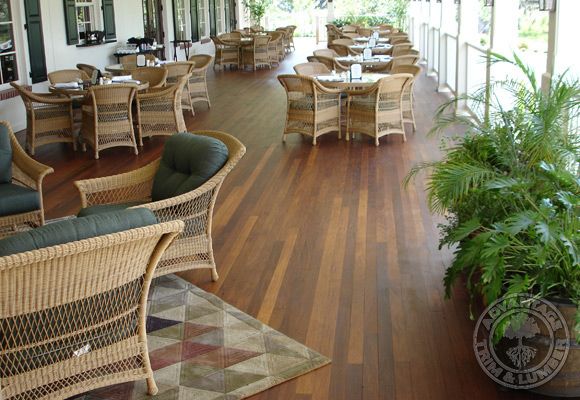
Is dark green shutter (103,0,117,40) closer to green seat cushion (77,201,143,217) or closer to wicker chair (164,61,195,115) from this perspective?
wicker chair (164,61,195,115)

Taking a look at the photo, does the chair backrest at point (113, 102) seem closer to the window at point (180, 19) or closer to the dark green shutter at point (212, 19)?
the window at point (180, 19)

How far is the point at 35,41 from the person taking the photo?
969cm

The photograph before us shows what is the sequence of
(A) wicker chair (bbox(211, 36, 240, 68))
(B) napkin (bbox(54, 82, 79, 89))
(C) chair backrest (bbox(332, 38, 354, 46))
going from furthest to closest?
1. (A) wicker chair (bbox(211, 36, 240, 68))
2. (C) chair backrest (bbox(332, 38, 354, 46))
3. (B) napkin (bbox(54, 82, 79, 89))

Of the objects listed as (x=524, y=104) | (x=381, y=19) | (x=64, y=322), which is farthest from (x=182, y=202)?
(x=381, y=19)

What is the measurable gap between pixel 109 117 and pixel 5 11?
8.10ft

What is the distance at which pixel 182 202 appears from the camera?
392 cm

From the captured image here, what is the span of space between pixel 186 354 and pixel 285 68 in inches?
552

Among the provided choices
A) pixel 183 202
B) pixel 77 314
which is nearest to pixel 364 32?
pixel 183 202

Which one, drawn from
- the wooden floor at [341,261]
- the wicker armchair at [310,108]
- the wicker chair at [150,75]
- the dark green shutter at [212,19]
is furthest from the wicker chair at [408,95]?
the dark green shutter at [212,19]

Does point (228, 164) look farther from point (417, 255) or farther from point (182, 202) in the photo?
point (417, 255)

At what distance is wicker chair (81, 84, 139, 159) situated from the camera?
25.1 feet

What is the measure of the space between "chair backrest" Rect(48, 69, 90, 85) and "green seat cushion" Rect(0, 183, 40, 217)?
3989 mm

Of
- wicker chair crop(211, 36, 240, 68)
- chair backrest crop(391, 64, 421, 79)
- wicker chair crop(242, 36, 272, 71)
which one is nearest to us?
chair backrest crop(391, 64, 421, 79)

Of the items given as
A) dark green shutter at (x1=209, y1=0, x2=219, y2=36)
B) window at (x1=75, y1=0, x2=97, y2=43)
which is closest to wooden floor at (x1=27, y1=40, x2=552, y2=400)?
window at (x1=75, y1=0, x2=97, y2=43)
